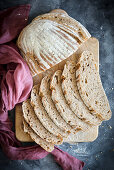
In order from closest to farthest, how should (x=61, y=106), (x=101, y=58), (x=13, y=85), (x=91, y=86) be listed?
(x=13, y=85) < (x=61, y=106) < (x=91, y=86) < (x=101, y=58)

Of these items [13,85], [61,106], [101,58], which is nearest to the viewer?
[13,85]

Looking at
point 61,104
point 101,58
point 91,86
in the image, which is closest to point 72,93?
point 61,104

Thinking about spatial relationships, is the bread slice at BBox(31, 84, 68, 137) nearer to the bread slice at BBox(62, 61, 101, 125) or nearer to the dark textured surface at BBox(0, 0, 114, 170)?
the bread slice at BBox(62, 61, 101, 125)

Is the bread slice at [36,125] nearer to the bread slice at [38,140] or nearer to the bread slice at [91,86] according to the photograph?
the bread slice at [38,140]

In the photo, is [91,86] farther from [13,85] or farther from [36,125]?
[13,85]

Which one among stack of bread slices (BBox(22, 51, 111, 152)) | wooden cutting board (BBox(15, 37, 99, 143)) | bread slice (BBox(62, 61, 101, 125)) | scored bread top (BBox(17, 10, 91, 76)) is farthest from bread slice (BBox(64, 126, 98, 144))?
scored bread top (BBox(17, 10, 91, 76))

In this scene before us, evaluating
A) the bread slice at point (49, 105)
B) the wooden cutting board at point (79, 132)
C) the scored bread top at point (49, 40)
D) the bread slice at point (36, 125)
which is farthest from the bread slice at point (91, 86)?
the bread slice at point (36, 125)

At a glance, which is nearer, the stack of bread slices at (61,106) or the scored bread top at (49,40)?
the scored bread top at (49,40)
